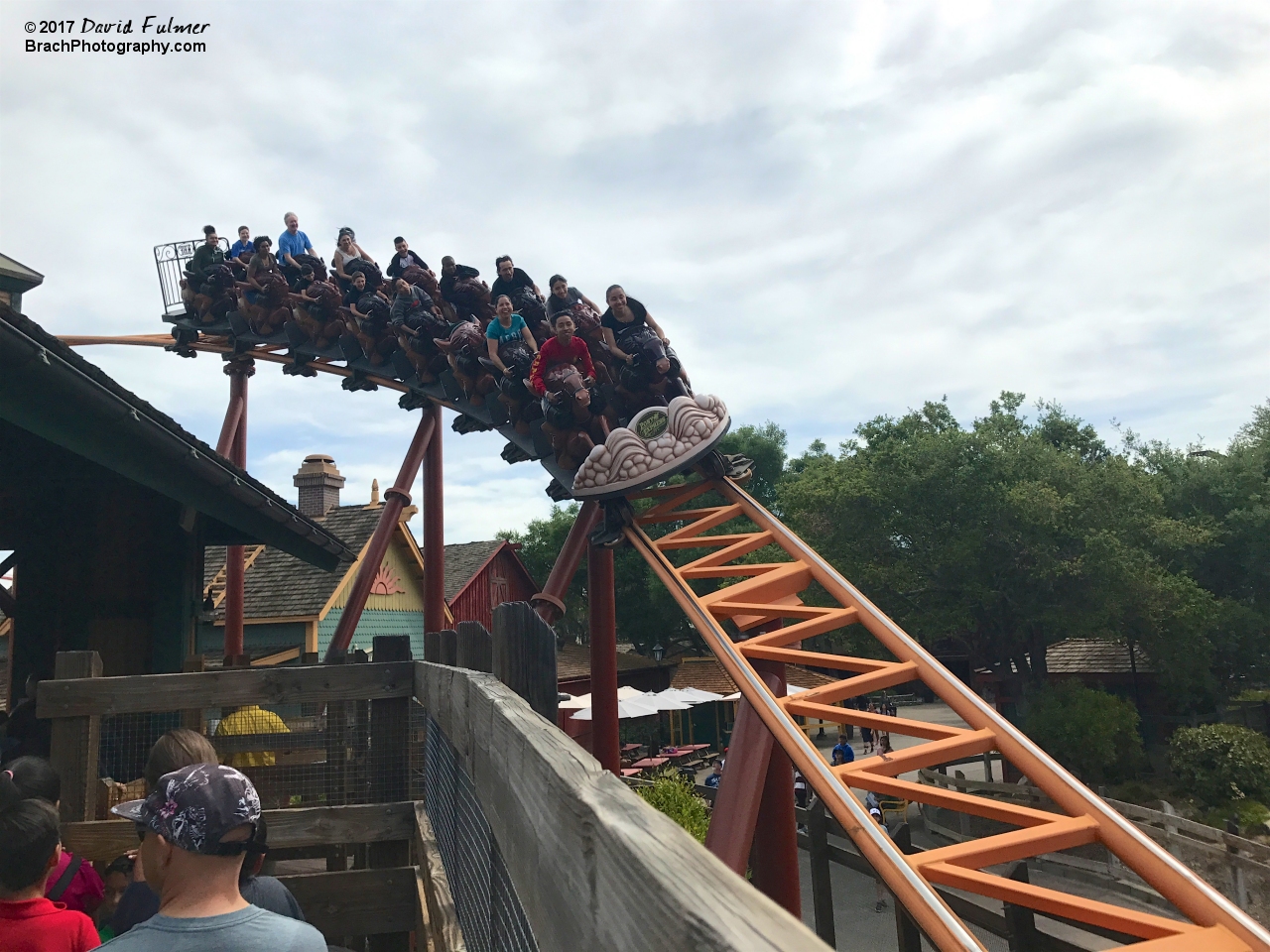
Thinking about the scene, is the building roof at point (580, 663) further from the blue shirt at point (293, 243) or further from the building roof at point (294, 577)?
the blue shirt at point (293, 243)

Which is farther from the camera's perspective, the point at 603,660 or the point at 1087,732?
the point at 1087,732

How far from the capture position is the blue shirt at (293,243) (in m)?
10.4

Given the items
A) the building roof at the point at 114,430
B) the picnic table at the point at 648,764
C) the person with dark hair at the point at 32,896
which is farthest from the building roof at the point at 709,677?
the person with dark hair at the point at 32,896

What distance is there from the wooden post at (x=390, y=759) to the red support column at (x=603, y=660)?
4002 millimetres

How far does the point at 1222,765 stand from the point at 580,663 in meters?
12.8

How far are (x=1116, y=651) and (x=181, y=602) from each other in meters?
20.7

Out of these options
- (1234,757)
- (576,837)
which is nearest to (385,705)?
(576,837)

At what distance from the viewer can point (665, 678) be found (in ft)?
80.7

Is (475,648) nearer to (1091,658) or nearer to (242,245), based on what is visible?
(242,245)

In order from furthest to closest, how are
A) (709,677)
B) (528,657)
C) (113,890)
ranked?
(709,677), (113,890), (528,657)

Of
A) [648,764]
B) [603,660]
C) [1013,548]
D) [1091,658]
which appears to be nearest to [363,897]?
[603,660]

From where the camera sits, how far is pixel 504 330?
8.07m

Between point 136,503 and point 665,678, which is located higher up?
point 136,503

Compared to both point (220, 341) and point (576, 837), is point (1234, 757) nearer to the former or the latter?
point (220, 341)
